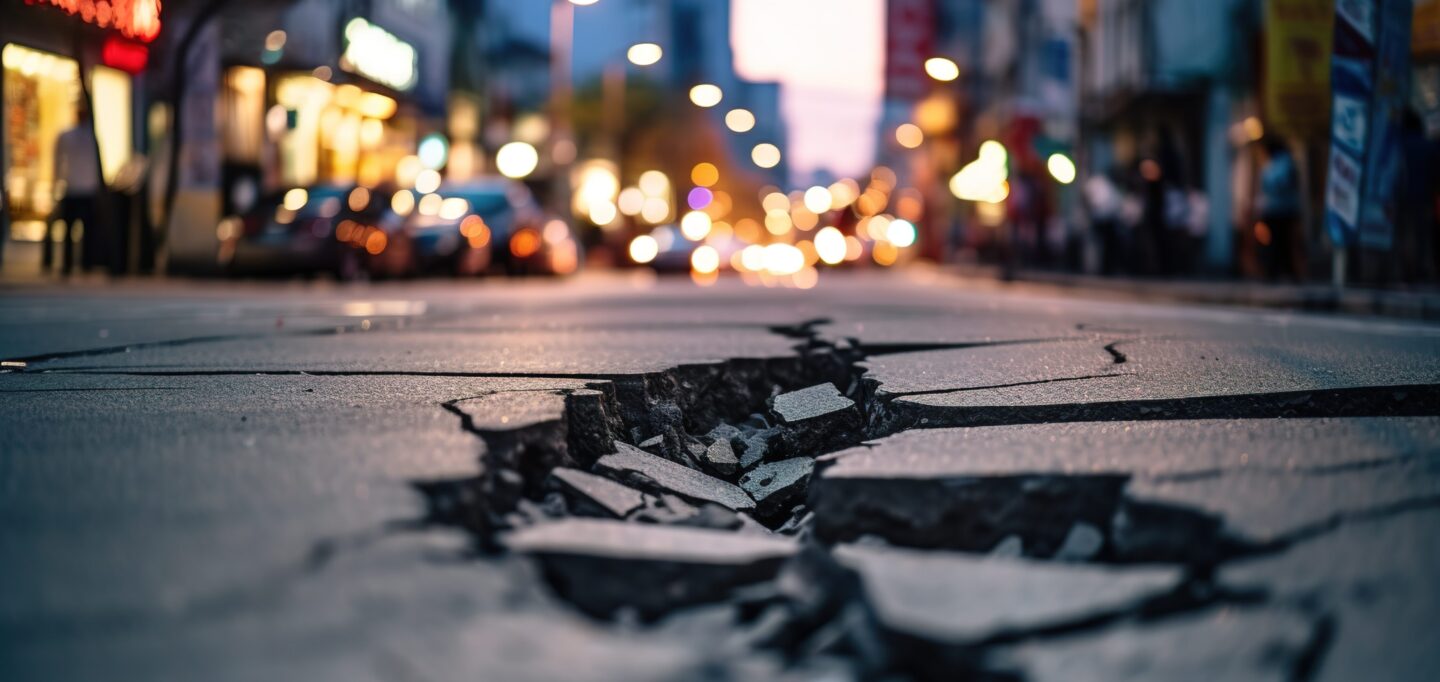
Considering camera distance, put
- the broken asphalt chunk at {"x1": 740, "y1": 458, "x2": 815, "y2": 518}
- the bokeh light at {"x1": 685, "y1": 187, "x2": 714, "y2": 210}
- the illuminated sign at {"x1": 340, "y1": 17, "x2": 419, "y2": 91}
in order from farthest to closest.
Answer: the bokeh light at {"x1": 685, "y1": 187, "x2": 714, "y2": 210} < the illuminated sign at {"x1": 340, "y1": 17, "x2": 419, "y2": 91} < the broken asphalt chunk at {"x1": 740, "y1": 458, "x2": 815, "y2": 518}

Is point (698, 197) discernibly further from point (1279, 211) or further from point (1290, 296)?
point (1290, 296)

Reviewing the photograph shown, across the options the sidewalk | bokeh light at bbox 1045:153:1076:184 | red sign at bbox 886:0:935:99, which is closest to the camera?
the sidewalk

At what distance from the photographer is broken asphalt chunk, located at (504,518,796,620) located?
2.31 metres

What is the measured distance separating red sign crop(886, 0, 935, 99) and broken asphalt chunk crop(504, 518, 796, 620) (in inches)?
1857

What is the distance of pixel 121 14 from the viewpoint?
17125 mm

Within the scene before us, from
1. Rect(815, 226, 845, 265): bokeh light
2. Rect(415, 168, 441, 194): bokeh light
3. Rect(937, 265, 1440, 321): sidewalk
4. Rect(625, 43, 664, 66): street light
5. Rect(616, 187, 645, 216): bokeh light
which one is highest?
Rect(625, 43, 664, 66): street light

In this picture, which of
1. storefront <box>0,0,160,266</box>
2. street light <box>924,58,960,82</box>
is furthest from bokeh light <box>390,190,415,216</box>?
street light <box>924,58,960,82</box>

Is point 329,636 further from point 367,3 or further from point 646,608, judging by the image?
point 367,3

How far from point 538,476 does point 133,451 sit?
2.76ft

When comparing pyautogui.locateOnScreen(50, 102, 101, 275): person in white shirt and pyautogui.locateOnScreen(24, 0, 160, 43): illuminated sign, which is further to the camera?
pyautogui.locateOnScreen(50, 102, 101, 275): person in white shirt

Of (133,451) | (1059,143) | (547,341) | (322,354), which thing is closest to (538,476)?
(133,451)

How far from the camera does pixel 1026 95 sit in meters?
39.4

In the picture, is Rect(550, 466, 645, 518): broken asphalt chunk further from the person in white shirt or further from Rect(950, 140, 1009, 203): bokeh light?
Rect(950, 140, 1009, 203): bokeh light

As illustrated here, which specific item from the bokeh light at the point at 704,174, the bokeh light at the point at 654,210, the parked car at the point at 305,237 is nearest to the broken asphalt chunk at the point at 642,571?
the parked car at the point at 305,237
